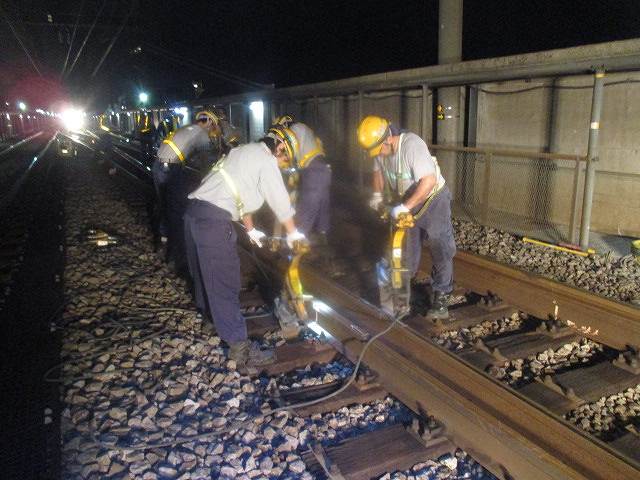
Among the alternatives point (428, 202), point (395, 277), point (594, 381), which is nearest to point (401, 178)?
point (428, 202)

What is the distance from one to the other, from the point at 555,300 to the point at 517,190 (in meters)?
5.51

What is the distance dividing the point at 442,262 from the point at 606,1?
504 inches

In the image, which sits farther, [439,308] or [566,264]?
[566,264]

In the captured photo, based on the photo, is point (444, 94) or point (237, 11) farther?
point (237, 11)

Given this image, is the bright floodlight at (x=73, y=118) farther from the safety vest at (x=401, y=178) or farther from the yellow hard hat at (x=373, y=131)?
the yellow hard hat at (x=373, y=131)

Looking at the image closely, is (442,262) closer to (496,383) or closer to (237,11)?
→ (496,383)

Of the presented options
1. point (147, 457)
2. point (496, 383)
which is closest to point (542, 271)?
point (496, 383)

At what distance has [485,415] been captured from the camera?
306cm

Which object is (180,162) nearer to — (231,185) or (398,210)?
(231,185)

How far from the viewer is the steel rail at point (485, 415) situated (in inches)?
106

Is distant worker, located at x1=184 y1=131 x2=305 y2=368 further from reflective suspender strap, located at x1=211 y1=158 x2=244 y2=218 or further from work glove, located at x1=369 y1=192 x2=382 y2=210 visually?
work glove, located at x1=369 y1=192 x2=382 y2=210

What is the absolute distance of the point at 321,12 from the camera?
1172 inches

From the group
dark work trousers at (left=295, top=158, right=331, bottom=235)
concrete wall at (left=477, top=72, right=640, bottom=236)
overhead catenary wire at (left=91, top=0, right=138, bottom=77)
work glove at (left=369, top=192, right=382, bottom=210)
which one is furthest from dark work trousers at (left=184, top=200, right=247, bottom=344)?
overhead catenary wire at (left=91, top=0, right=138, bottom=77)

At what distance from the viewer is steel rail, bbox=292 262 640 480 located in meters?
2.69
